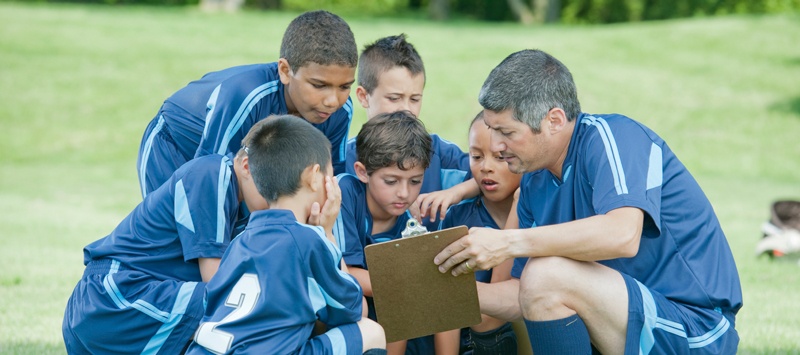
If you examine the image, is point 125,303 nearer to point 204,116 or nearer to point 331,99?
point 331,99

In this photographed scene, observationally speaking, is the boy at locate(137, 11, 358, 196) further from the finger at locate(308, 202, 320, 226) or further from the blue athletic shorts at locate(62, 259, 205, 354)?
the finger at locate(308, 202, 320, 226)

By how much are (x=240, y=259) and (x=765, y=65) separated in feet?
67.6

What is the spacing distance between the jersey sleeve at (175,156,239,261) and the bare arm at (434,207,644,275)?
1.00 m

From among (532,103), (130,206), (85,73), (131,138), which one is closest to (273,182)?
(532,103)

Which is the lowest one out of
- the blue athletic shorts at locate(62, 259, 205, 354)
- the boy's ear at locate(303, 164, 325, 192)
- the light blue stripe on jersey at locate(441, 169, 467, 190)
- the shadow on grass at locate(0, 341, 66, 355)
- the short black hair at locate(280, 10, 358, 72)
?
the shadow on grass at locate(0, 341, 66, 355)

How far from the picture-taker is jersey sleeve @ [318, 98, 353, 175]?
5.23 m

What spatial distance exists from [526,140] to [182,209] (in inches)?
58.9

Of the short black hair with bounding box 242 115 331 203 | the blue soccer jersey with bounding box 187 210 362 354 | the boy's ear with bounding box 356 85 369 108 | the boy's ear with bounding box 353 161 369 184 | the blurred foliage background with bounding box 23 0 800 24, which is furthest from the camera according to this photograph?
the blurred foliage background with bounding box 23 0 800 24

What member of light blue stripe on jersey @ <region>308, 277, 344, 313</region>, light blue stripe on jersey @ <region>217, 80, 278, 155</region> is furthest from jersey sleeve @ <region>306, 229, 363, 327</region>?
light blue stripe on jersey @ <region>217, 80, 278, 155</region>

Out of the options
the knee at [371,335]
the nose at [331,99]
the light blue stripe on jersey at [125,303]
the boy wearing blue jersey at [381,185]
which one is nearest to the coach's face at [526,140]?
the boy wearing blue jersey at [381,185]

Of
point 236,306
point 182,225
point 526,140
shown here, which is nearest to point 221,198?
point 182,225

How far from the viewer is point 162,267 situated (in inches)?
158

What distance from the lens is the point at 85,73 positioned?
19.9 meters

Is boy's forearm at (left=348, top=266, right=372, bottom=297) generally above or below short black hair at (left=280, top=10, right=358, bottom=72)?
below
